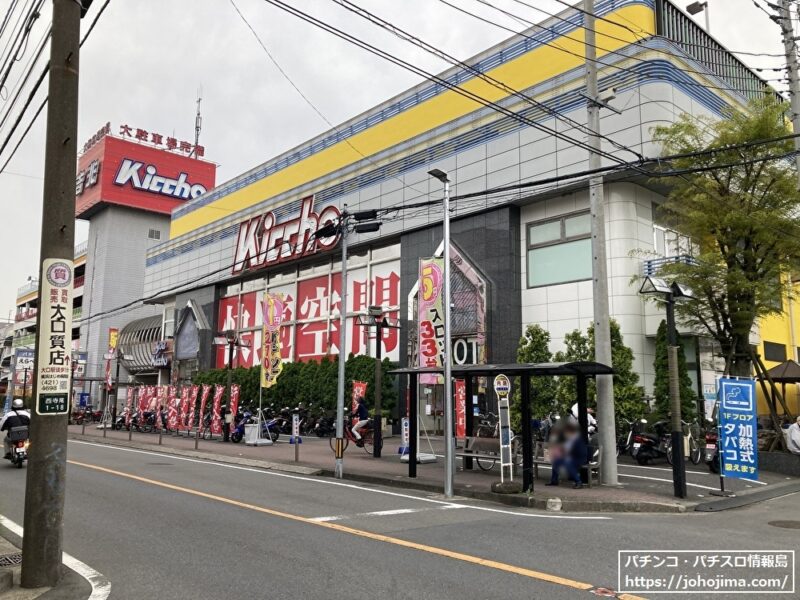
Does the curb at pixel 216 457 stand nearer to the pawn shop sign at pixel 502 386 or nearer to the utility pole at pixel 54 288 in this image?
the pawn shop sign at pixel 502 386

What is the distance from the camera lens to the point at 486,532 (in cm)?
834

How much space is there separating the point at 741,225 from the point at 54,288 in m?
16.2

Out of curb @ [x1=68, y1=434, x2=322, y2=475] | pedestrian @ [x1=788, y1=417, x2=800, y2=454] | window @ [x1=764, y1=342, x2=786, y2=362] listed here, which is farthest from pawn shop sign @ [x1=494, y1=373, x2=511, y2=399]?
window @ [x1=764, y1=342, x2=786, y2=362]

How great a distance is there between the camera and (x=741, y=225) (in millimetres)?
16641

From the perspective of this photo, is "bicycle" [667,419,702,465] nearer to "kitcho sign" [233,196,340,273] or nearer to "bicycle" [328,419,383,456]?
"bicycle" [328,419,383,456]

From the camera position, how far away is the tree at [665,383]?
734 inches

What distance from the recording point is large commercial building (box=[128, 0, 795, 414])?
2052 cm

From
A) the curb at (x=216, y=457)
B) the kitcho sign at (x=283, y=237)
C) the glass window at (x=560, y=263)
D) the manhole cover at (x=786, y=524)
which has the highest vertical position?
the kitcho sign at (x=283, y=237)

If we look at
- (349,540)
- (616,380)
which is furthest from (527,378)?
(616,380)

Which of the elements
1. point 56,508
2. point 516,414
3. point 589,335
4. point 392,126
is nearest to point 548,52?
point 392,126

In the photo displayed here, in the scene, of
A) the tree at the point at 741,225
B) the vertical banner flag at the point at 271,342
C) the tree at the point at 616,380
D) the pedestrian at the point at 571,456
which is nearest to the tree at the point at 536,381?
the tree at the point at 616,380

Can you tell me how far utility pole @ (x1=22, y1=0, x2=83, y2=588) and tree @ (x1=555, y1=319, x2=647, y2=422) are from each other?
15.7 m

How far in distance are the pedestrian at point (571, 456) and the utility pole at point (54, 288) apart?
939 cm

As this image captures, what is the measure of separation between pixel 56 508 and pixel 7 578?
0.69 meters
